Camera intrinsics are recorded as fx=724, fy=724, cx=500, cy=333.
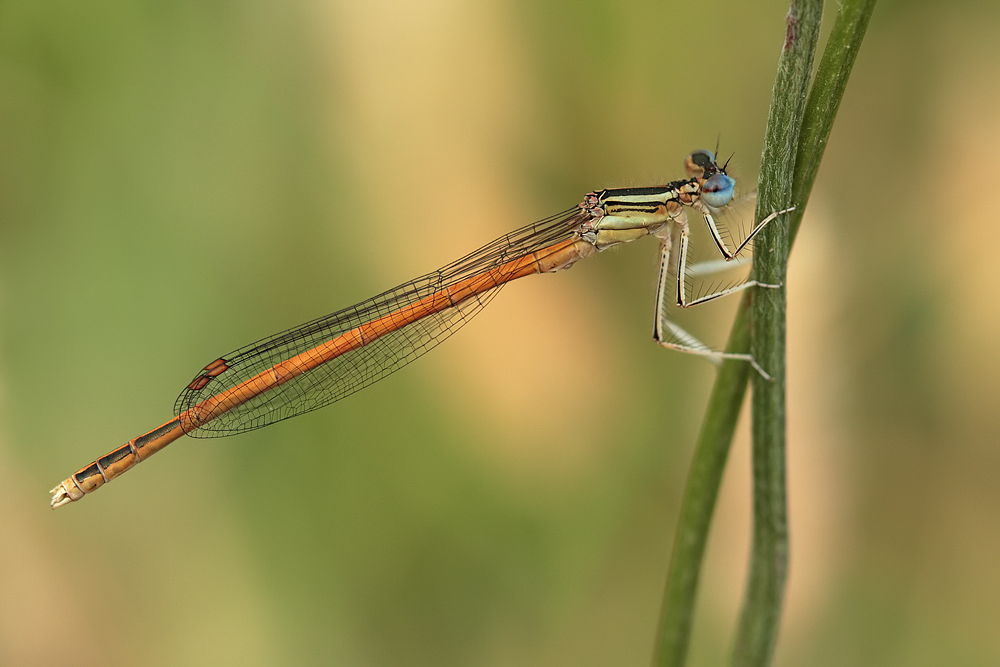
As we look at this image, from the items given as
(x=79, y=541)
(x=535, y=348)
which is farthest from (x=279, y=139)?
(x=79, y=541)

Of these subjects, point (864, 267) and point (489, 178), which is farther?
point (489, 178)

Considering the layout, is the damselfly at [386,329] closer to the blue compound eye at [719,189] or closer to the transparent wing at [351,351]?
the transparent wing at [351,351]

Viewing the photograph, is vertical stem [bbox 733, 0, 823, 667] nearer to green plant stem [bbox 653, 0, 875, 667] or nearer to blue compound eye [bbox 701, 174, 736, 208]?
green plant stem [bbox 653, 0, 875, 667]

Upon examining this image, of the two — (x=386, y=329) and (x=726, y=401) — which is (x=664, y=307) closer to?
(x=386, y=329)

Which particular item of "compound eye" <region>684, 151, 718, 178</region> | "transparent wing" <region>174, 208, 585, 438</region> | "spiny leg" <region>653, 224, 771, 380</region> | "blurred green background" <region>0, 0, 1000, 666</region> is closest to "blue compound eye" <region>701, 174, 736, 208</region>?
"compound eye" <region>684, 151, 718, 178</region>

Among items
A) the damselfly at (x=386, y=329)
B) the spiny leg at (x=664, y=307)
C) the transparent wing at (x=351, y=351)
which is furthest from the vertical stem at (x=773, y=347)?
the transparent wing at (x=351, y=351)

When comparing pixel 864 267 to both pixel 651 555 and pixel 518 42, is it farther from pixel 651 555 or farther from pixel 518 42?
pixel 518 42
